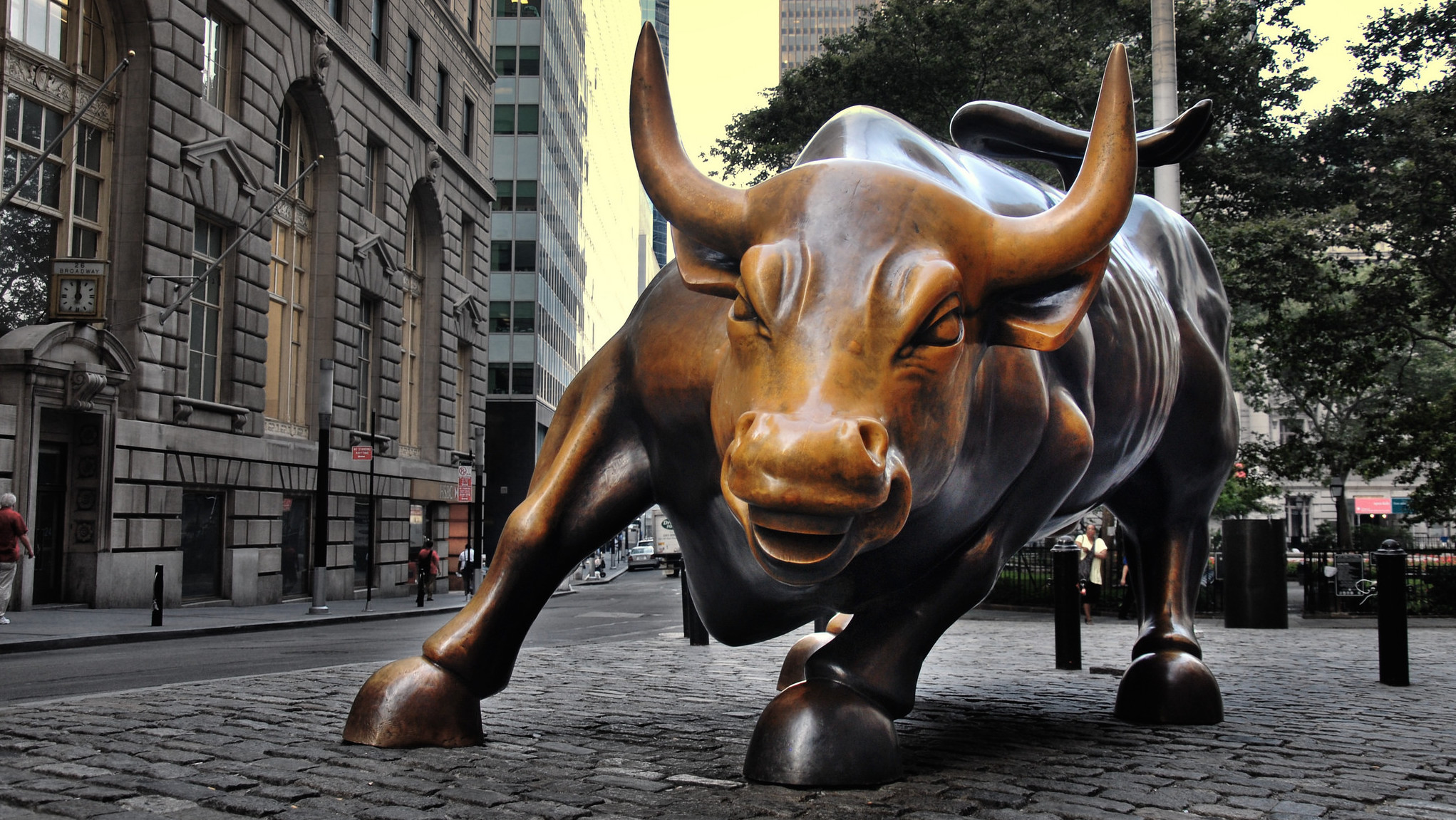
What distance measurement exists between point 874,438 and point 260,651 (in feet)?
34.0

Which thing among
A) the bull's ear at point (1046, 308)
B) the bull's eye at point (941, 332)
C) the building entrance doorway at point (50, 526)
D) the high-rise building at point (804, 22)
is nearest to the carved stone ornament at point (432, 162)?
the building entrance doorway at point (50, 526)

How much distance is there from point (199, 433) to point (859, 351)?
Answer: 770 inches

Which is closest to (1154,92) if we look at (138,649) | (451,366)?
(138,649)

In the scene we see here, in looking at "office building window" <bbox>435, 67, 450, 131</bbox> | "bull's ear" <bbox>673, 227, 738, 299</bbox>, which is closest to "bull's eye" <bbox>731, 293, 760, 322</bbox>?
"bull's ear" <bbox>673, 227, 738, 299</bbox>

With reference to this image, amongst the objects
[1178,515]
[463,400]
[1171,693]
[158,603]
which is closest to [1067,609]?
[1178,515]

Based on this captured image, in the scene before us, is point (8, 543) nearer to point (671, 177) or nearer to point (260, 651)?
point (260, 651)

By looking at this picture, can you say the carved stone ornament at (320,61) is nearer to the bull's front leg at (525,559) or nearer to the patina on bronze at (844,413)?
the patina on bronze at (844,413)

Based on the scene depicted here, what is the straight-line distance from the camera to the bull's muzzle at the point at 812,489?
2.44 metres

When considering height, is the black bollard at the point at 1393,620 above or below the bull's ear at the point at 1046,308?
below

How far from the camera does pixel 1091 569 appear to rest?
707 inches

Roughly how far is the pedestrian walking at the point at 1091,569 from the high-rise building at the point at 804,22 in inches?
3171

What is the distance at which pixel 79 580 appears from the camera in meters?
17.4

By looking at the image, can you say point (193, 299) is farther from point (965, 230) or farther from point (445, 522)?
point (965, 230)

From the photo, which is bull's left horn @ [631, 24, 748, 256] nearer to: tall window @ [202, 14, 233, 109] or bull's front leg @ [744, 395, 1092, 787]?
bull's front leg @ [744, 395, 1092, 787]
